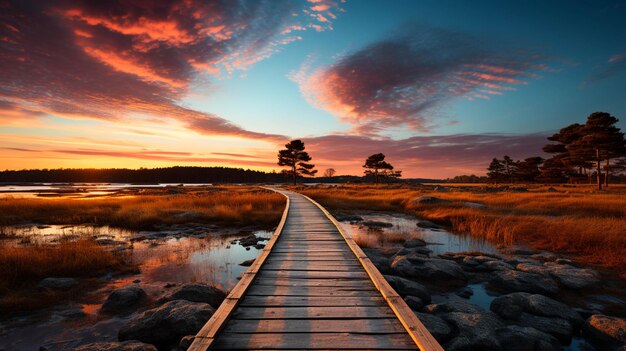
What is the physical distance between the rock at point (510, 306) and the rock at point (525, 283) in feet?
4.32

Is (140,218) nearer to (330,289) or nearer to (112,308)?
(112,308)

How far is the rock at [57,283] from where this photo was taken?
7918 millimetres

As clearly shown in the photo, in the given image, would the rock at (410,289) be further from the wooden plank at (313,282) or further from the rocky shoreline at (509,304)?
the wooden plank at (313,282)

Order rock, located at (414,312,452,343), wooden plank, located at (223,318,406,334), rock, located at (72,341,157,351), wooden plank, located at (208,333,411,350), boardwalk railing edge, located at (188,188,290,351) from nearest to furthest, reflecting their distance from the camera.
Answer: boardwalk railing edge, located at (188,188,290,351) < wooden plank, located at (208,333,411,350) < wooden plank, located at (223,318,406,334) < rock, located at (72,341,157,351) < rock, located at (414,312,452,343)

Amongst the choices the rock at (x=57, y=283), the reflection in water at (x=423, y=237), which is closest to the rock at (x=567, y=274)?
the reflection in water at (x=423, y=237)

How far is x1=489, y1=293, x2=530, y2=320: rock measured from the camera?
20.2 ft

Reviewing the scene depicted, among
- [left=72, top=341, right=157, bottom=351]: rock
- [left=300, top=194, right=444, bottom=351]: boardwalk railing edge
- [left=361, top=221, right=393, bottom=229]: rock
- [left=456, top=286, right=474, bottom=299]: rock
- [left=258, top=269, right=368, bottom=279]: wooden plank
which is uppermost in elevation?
[left=300, top=194, right=444, bottom=351]: boardwalk railing edge

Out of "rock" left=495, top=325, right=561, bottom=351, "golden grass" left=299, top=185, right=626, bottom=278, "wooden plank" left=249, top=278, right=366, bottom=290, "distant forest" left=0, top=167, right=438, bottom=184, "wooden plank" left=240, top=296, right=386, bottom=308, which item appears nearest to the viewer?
"wooden plank" left=240, top=296, right=386, bottom=308

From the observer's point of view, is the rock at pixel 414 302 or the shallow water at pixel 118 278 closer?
the shallow water at pixel 118 278

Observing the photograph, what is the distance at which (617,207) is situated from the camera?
1827 cm

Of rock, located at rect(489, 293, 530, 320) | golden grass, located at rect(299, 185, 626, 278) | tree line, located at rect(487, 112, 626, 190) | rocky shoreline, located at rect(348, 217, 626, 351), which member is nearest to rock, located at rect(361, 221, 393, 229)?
golden grass, located at rect(299, 185, 626, 278)

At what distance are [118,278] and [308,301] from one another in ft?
24.7

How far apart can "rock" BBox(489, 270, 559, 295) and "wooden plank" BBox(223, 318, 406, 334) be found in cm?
568

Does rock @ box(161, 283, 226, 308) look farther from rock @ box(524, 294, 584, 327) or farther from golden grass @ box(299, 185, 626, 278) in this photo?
golden grass @ box(299, 185, 626, 278)
